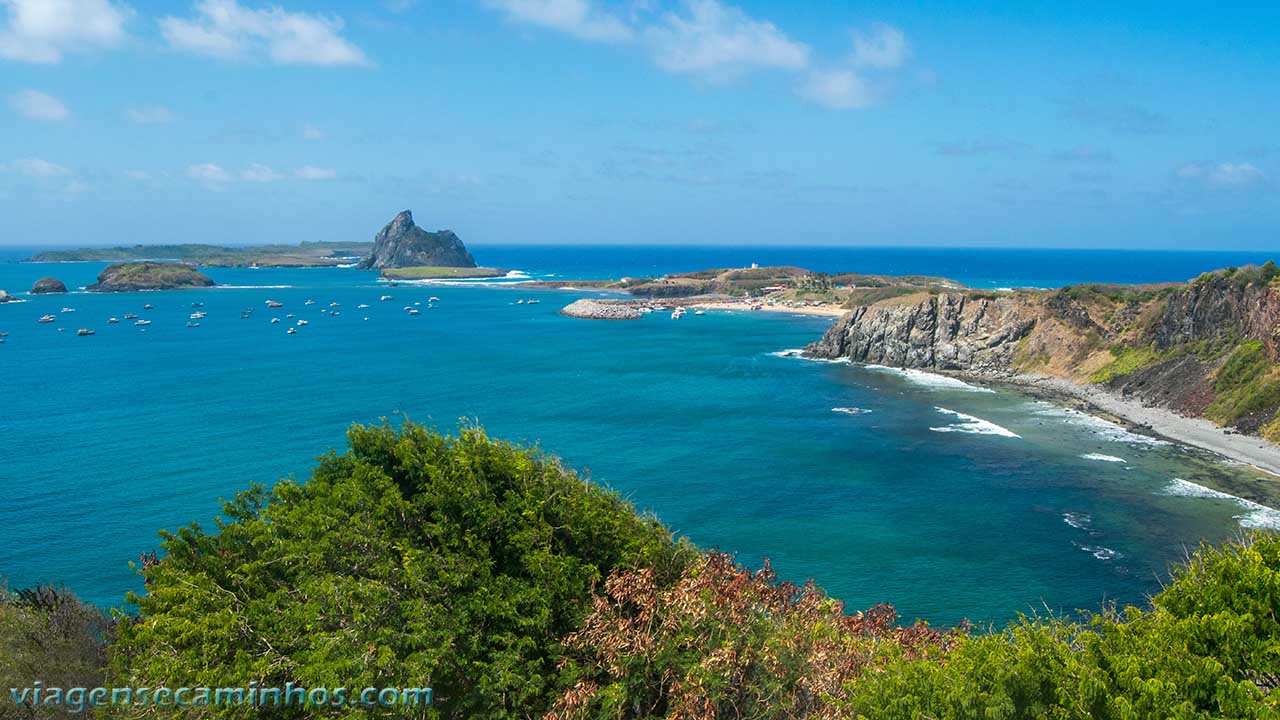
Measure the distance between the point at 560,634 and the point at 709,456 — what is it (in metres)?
45.1

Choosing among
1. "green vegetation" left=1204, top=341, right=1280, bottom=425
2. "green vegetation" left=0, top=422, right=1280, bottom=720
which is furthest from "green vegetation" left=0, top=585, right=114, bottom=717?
"green vegetation" left=1204, top=341, right=1280, bottom=425

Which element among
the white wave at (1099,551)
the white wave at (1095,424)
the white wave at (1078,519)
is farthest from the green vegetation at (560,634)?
the white wave at (1095,424)

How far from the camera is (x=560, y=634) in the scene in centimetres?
2042

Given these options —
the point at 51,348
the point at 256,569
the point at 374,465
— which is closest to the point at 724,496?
the point at 374,465

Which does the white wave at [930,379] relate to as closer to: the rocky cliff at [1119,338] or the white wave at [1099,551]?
the rocky cliff at [1119,338]

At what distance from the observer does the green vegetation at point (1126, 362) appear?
90.3 m

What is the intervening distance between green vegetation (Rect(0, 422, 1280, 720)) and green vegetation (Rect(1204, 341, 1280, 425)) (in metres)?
63.7

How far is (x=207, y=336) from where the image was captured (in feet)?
457

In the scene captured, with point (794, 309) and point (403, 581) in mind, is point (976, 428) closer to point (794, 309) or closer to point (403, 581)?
point (403, 581)

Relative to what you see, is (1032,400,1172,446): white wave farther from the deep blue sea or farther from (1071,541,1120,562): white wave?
(1071,541,1120,562): white wave

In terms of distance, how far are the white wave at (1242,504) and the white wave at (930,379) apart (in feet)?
127

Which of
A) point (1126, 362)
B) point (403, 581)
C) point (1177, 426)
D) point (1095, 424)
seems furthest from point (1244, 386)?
point (403, 581)

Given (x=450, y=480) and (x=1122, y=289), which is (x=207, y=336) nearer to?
(x=450, y=480)

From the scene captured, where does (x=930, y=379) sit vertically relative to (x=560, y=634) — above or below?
below
